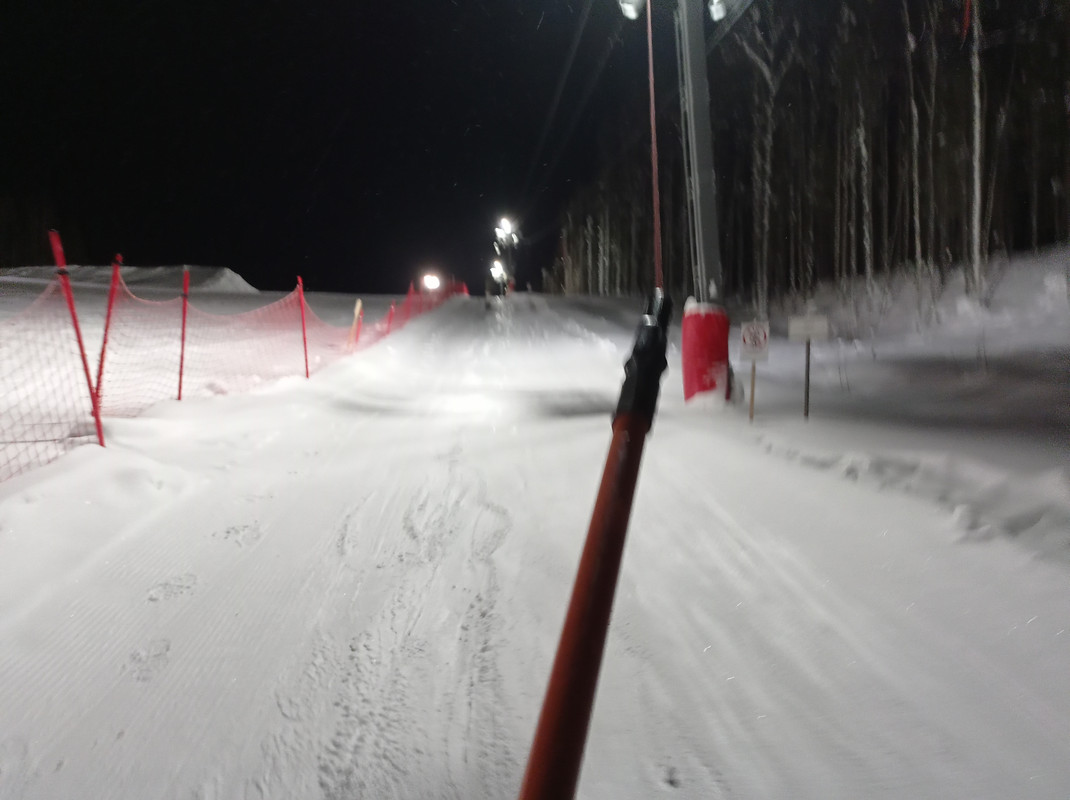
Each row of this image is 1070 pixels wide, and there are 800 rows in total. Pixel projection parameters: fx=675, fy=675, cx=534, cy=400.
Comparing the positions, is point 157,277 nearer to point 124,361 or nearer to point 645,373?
point 124,361

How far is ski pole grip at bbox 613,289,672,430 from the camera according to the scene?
1.67 metres

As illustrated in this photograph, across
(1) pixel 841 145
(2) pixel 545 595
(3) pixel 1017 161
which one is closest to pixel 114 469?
(2) pixel 545 595

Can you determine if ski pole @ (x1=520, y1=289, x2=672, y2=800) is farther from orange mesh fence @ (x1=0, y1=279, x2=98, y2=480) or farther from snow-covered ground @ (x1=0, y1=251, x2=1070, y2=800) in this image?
orange mesh fence @ (x1=0, y1=279, x2=98, y2=480)

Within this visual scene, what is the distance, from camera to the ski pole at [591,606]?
4.15 feet

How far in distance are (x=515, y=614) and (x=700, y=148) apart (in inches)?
311

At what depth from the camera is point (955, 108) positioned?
1988 cm

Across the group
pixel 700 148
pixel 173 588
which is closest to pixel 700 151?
pixel 700 148

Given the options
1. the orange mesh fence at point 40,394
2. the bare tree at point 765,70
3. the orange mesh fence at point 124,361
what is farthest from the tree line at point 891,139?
the orange mesh fence at point 40,394

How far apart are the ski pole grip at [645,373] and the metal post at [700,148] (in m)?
8.34

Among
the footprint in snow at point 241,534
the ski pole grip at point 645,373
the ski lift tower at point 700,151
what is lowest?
the footprint in snow at point 241,534

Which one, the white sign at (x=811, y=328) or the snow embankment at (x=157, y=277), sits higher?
the snow embankment at (x=157, y=277)

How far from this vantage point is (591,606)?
1.39m

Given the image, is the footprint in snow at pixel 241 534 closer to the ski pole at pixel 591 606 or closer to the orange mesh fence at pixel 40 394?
the orange mesh fence at pixel 40 394

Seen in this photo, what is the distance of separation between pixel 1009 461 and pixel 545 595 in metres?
4.64
